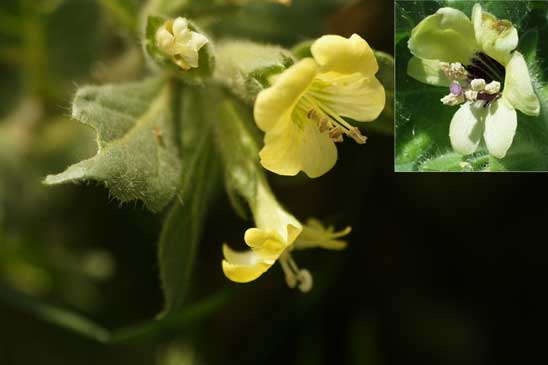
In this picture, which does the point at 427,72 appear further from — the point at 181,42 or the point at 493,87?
the point at 181,42

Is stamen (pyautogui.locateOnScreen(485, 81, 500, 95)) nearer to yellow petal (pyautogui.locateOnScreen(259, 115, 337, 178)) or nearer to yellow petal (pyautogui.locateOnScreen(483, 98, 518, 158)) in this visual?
yellow petal (pyautogui.locateOnScreen(483, 98, 518, 158))

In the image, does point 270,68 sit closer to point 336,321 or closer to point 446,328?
point 336,321

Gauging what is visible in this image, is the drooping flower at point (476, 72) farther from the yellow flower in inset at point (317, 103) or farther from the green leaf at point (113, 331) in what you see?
the green leaf at point (113, 331)

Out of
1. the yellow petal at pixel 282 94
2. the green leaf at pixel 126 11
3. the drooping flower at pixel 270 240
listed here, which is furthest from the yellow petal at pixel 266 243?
the green leaf at pixel 126 11

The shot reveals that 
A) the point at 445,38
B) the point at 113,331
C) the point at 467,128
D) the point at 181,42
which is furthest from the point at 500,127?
the point at 113,331

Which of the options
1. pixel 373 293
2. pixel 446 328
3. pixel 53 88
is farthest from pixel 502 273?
pixel 53 88

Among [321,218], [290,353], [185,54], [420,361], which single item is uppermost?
[185,54]
